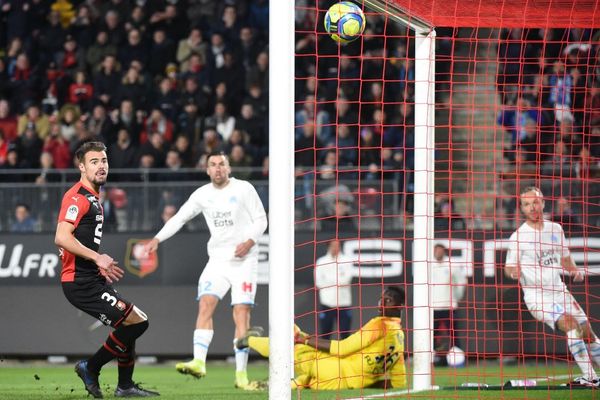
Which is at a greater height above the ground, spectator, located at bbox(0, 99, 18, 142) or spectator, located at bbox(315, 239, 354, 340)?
spectator, located at bbox(0, 99, 18, 142)

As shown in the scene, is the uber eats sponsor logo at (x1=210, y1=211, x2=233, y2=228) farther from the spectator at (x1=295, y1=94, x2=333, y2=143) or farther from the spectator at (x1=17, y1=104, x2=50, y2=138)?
the spectator at (x1=17, y1=104, x2=50, y2=138)

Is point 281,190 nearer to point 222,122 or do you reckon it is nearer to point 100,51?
point 222,122

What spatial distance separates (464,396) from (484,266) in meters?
5.44

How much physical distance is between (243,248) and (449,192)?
2250 millimetres

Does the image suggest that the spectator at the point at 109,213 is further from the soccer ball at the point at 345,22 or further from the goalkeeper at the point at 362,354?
the soccer ball at the point at 345,22

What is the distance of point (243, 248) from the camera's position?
10.3 m

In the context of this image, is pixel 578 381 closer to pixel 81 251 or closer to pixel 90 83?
pixel 81 251

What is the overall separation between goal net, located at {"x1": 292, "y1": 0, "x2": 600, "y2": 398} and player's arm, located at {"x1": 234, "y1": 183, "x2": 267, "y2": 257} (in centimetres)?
73

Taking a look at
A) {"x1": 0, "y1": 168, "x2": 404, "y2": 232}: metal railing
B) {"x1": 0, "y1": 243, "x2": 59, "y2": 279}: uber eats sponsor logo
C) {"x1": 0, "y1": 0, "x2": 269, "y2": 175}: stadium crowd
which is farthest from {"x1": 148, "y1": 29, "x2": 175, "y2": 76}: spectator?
{"x1": 0, "y1": 243, "x2": 59, "y2": 279}: uber eats sponsor logo

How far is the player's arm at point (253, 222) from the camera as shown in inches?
406

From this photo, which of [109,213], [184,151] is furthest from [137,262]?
[184,151]

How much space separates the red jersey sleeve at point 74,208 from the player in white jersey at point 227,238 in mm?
2150

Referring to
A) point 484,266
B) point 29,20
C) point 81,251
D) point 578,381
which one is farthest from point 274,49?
point 29,20

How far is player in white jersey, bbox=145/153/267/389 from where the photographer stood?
1044cm
